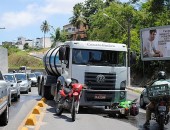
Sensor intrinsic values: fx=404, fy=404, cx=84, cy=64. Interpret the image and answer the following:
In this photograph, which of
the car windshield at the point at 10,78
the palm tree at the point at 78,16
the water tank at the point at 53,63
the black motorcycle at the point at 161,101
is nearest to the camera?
the black motorcycle at the point at 161,101

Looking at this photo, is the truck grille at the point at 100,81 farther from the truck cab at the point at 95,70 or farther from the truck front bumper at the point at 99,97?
the truck front bumper at the point at 99,97

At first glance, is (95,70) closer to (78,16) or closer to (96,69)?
(96,69)

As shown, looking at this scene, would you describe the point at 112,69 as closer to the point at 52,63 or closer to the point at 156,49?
the point at 52,63

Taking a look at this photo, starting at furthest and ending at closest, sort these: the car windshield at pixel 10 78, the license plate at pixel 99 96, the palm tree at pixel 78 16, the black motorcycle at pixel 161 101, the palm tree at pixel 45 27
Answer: the palm tree at pixel 45 27, the palm tree at pixel 78 16, the car windshield at pixel 10 78, the license plate at pixel 99 96, the black motorcycle at pixel 161 101

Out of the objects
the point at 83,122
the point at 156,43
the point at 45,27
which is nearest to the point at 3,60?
the point at 156,43

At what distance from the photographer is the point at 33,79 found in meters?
40.8

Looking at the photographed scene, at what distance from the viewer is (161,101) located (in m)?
11.1

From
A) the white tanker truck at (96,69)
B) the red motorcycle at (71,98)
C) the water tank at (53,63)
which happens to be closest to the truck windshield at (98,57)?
the white tanker truck at (96,69)

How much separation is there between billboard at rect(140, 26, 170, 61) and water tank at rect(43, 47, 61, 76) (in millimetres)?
22170

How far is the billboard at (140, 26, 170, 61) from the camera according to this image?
41.2m

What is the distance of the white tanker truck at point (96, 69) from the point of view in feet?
49.6

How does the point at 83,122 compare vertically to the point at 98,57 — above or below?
below

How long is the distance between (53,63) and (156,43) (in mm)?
24518

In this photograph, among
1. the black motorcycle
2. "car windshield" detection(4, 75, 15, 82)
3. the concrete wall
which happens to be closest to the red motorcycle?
the black motorcycle
